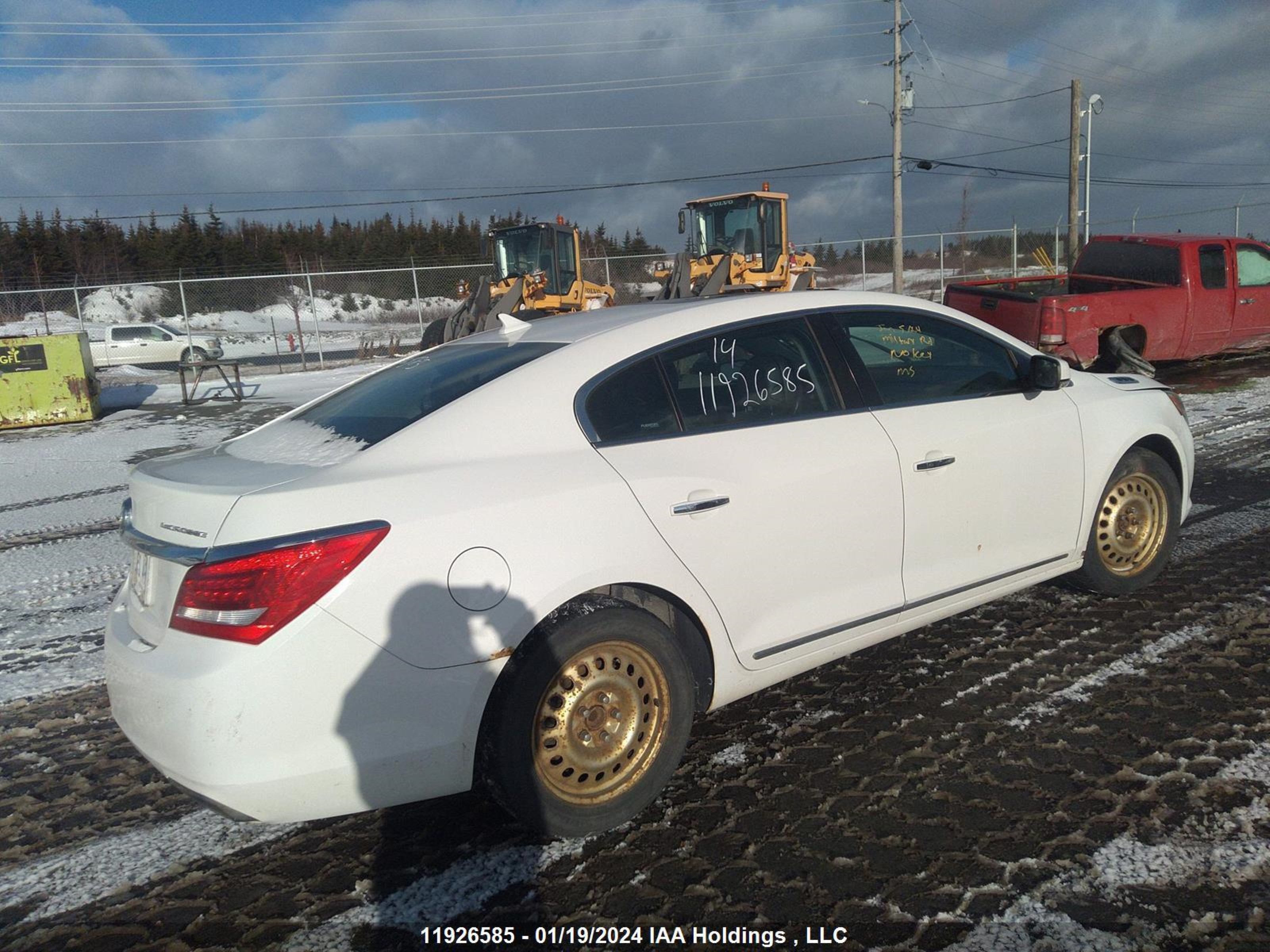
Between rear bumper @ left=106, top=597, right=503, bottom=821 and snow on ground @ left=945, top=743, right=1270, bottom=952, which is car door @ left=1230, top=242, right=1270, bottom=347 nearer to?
snow on ground @ left=945, top=743, right=1270, bottom=952

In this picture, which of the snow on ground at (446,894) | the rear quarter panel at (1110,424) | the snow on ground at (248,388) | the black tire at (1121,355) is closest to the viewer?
the snow on ground at (446,894)

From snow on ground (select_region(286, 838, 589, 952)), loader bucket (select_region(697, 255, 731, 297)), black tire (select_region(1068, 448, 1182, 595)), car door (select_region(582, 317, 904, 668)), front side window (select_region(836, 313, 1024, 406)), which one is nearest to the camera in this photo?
snow on ground (select_region(286, 838, 589, 952))

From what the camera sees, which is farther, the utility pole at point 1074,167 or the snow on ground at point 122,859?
the utility pole at point 1074,167

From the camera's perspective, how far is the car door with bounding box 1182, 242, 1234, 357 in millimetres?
11906

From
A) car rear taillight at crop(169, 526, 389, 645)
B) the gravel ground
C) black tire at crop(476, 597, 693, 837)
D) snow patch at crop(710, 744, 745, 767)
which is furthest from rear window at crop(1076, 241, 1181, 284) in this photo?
car rear taillight at crop(169, 526, 389, 645)

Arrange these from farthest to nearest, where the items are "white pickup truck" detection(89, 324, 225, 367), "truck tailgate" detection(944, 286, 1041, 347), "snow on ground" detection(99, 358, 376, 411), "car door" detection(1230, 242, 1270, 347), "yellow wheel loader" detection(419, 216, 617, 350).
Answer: "white pickup truck" detection(89, 324, 225, 367) → "yellow wheel loader" detection(419, 216, 617, 350) → "snow on ground" detection(99, 358, 376, 411) → "car door" detection(1230, 242, 1270, 347) → "truck tailgate" detection(944, 286, 1041, 347)

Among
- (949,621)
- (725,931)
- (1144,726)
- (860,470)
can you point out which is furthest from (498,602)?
(949,621)

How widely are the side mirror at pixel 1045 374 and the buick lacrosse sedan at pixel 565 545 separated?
0.05 m

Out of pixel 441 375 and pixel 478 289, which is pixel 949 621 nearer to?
pixel 441 375

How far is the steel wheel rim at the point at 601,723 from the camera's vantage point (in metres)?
2.85

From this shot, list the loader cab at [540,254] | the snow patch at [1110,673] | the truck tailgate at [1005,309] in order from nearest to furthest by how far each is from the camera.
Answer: the snow patch at [1110,673]
the truck tailgate at [1005,309]
the loader cab at [540,254]

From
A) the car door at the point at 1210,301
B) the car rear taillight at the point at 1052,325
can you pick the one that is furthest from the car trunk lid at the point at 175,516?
the car door at the point at 1210,301

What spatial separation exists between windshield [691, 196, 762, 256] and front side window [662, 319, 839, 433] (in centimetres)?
1788

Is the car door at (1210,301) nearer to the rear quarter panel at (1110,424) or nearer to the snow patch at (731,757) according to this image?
the rear quarter panel at (1110,424)
